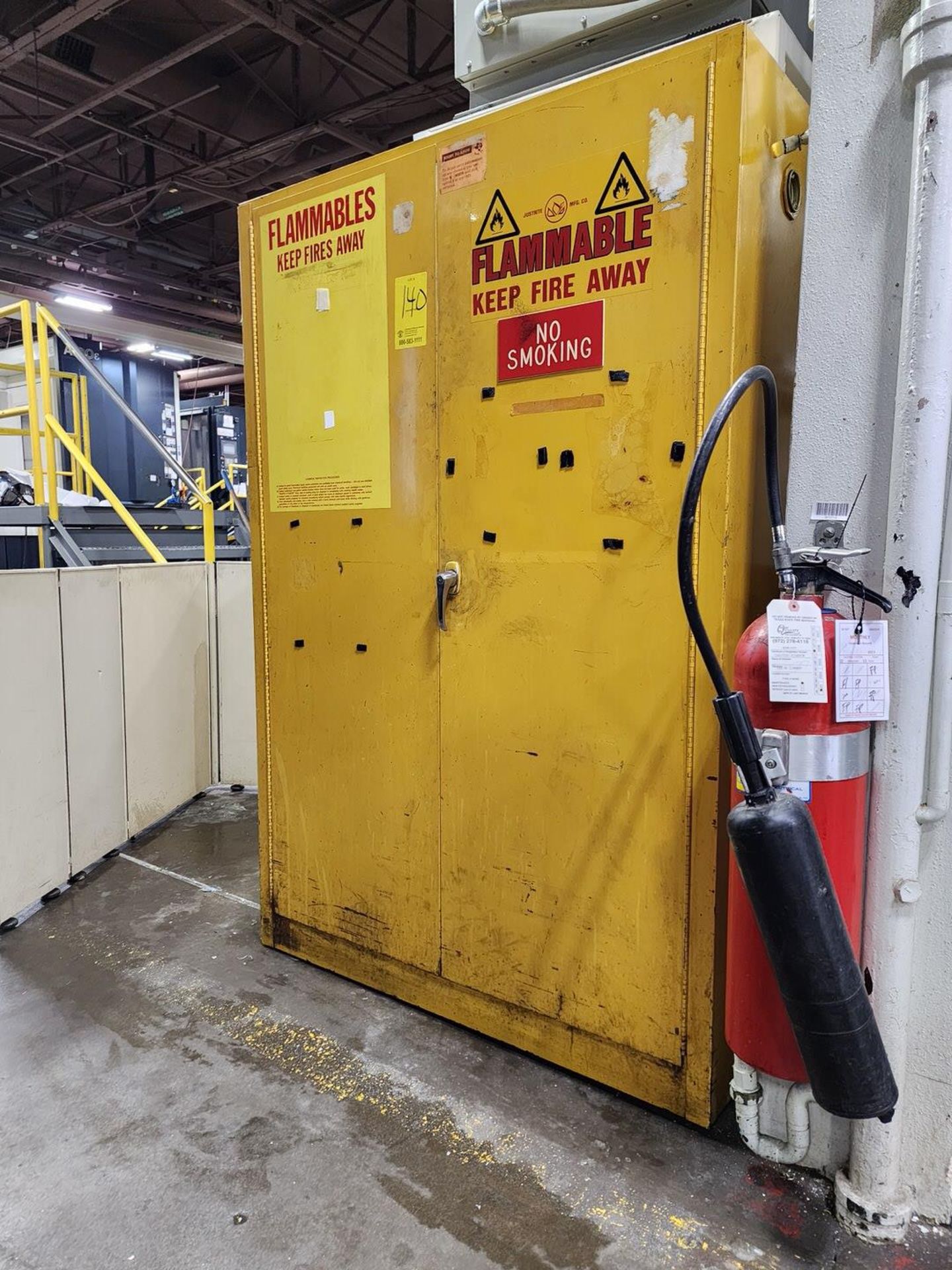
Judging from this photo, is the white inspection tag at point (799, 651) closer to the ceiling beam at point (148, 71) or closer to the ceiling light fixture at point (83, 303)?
the ceiling beam at point (148, 71)

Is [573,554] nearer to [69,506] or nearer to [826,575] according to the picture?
[826,575]

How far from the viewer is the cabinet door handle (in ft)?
6.07

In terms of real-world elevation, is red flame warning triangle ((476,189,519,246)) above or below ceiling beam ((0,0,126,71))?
below

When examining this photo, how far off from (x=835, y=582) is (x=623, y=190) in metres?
0.87

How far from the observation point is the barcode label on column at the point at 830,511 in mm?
1377

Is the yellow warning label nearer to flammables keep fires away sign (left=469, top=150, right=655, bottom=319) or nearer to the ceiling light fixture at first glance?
flammables keep fires away sign (left=469, top=150, right=655, bottom=319)

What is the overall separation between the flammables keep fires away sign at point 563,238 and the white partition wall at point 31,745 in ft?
6.00

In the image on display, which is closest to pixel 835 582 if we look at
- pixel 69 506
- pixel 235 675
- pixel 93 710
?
pixel 93 710

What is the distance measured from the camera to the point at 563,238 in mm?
1629

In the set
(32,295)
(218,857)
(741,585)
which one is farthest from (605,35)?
(32,295)

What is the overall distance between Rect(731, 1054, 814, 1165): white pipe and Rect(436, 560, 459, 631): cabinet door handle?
3.54 feet

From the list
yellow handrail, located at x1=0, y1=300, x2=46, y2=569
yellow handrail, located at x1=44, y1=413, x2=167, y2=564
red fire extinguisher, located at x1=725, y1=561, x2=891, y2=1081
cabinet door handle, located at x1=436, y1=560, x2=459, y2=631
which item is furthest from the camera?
yellow handrail, located at x1=44, y1=413, x2=167, y2=564

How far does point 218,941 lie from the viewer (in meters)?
2.43

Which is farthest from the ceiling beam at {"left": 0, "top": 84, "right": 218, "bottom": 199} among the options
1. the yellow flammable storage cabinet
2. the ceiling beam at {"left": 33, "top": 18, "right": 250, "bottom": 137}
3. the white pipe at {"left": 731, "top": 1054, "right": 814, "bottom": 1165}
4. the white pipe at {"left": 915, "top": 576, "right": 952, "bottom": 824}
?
the white pipe at {"left": 731, "top": 1054, "right": 814, "bottom": 1165}
